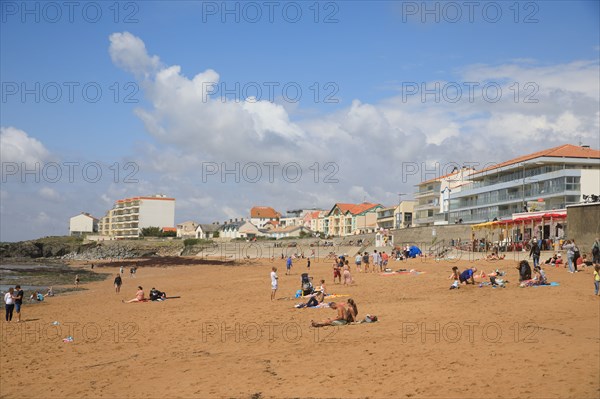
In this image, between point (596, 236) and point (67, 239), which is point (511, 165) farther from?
point (67, 239)

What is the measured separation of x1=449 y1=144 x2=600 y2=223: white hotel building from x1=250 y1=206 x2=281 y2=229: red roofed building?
116 metres

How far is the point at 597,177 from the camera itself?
160 feet

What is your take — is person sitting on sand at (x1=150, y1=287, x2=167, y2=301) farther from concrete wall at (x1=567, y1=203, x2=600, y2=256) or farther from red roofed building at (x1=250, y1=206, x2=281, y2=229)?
red roofed building at (x1=250, y1=206, x2=281, y2=229)

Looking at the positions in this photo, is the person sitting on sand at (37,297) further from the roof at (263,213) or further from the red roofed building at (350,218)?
the roof at (263,213)

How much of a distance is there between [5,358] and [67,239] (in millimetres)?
125591

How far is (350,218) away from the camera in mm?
123250

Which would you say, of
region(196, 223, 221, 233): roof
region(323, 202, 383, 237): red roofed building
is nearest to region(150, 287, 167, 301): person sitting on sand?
region(323, 202, 383, 237): red roofed building

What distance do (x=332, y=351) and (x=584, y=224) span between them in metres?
21.0

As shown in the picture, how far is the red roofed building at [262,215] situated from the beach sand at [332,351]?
156364 mm

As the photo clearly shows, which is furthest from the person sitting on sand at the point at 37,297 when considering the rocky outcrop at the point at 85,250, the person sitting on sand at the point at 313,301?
the rocky outcrop at the point at 85,250

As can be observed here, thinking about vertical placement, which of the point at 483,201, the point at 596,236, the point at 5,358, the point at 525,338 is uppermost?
the point at 483,201

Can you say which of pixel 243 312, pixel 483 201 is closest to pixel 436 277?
pixel 243 312

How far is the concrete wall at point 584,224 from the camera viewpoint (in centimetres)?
2748

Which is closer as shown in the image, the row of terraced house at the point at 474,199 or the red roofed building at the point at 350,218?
the row of terraced house at the point at 474,199
